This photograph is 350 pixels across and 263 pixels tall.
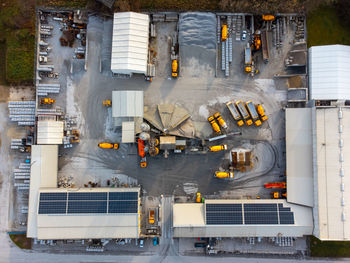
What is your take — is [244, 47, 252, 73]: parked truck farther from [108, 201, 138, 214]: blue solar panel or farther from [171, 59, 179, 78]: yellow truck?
[108, 201, 138, 214]: blue solar panel

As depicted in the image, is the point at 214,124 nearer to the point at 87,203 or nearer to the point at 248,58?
the point at 248,58

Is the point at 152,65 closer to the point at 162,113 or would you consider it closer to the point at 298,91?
the point at 162,113

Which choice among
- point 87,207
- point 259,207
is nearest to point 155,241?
point 87,207

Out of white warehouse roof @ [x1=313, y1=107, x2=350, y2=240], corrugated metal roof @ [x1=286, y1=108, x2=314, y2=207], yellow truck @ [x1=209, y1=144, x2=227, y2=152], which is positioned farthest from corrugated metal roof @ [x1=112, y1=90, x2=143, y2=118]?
white warehouse roof @ [x1=313, y1=107, x2=350, y2=240]

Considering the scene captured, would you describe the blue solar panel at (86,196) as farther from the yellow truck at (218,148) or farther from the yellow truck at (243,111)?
the yellow truck at (243,111)

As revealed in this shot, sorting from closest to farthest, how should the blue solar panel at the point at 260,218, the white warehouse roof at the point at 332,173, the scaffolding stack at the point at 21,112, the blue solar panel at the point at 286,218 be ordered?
1. the white warehouse roof at the point at 332,173
2. the blue solar panel at the point at 260,218
3. the blue solar panel at the point at 286,218
4. the scaffolding stack at the point at 21,112

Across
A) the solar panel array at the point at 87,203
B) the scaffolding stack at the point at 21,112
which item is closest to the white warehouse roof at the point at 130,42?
the scaffolding stack at the point at 21,112
